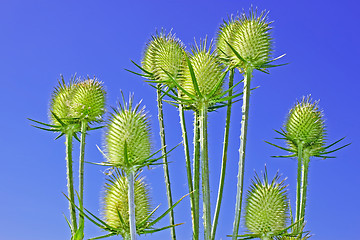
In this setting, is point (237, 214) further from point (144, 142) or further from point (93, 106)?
point (93, 106)

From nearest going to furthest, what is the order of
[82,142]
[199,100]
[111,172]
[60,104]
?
1. [111,172]
2. [199,100]
3. [82,142]
4. [60,104]

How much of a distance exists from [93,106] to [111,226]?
273 cm

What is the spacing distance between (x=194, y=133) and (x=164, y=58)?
1555mm

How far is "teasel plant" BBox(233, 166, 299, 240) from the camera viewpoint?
6.42m

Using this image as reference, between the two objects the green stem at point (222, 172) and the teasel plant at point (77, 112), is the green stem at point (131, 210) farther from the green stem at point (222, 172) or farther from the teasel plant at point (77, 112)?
the teasel plant at point (77, 112)

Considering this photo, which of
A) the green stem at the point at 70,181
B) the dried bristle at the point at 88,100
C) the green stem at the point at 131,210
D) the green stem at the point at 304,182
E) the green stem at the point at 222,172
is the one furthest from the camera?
the dried bristle at the point at 88,100

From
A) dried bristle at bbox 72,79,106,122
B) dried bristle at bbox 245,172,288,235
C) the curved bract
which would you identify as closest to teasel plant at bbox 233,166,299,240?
dried bristle at bbox 245,172,288,235

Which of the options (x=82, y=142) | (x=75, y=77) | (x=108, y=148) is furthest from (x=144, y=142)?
(x=75, y=77)

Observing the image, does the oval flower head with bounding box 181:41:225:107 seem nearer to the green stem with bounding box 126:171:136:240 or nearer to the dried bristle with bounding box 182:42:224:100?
the dried bristle with bounding box 182:42:224:100

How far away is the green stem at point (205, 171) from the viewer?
233 inches

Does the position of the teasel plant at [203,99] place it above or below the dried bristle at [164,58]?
below

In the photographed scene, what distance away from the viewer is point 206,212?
5934mm

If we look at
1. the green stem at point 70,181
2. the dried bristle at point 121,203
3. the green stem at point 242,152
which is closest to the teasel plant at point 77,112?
the green stem at point 70,181

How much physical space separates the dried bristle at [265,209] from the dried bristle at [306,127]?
4.75ft
